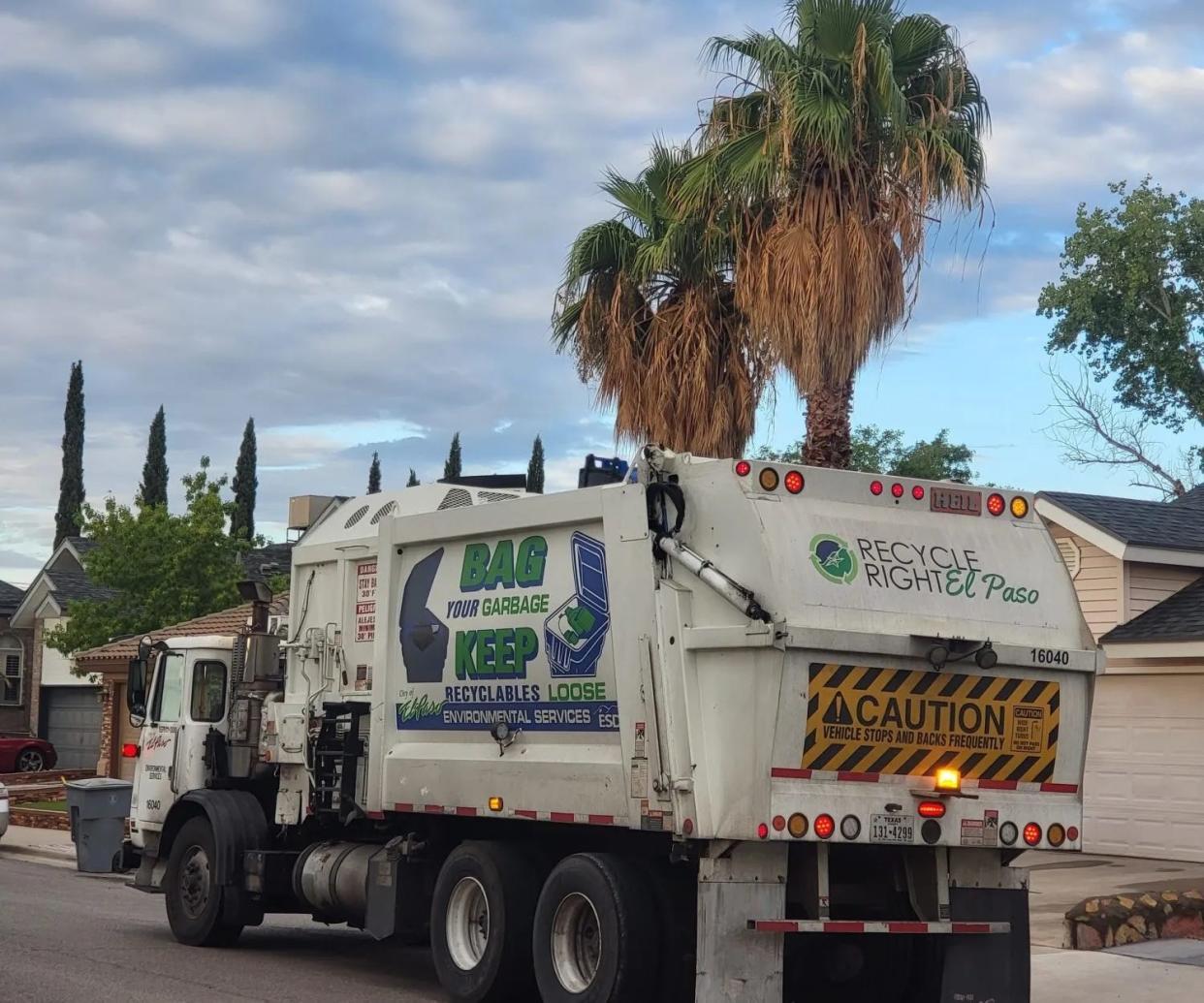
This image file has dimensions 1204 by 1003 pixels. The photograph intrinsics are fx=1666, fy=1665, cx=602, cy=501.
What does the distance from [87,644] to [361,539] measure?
26.8 meters

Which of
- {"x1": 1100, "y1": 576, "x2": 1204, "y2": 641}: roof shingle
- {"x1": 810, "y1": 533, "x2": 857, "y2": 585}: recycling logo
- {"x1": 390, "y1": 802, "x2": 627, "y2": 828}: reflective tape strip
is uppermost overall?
{"x1": 1100, "y1": 576, "x2": 1204, "y2": 641}: roof shingle

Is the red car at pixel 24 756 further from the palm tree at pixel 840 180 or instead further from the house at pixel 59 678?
the palm tree at pixel 840 180

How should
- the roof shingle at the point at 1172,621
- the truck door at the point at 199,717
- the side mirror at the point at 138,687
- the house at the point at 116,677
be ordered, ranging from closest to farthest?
1. the truck door at the point at 199,717
2. the side mirror at the point at 138,687
3. the roof shingle at the point at 1172,621
4. the house at the point at 116,677

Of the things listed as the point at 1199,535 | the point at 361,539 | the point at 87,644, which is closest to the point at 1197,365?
the point at 1199,535

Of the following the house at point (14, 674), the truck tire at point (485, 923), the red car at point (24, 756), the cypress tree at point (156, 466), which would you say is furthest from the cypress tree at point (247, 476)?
the truck tire at point (485, 923)

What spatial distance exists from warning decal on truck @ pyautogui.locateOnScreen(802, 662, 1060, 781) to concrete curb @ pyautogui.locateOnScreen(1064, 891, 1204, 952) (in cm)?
384

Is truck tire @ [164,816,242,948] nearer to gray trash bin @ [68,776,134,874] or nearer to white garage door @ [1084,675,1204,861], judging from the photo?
gray trash bin @ [68,776,134,874]

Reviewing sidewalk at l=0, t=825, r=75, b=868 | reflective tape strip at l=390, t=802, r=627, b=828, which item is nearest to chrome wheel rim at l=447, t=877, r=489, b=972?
reflective tape strip at l=390, t=802, r=627, b=828

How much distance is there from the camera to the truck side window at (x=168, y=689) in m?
13.6

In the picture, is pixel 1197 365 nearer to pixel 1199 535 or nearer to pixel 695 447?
pixel 1199 535

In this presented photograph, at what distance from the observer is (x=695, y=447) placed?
18.0 m

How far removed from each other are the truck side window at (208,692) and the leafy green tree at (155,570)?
2304cm

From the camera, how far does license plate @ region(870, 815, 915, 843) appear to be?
870cm

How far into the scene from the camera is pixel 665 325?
722 inches
